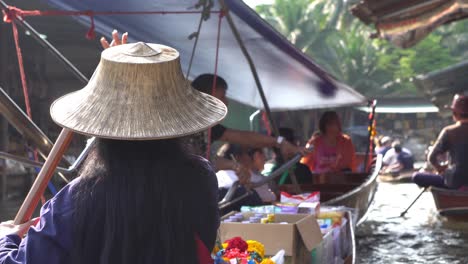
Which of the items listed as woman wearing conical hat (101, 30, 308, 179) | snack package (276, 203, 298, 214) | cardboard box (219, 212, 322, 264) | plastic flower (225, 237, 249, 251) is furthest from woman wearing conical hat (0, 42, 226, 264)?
woman wearing conical hat (101, 30, 308, 179)

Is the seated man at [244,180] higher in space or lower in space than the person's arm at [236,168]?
lower

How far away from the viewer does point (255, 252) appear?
3.30 meters

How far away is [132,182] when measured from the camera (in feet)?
6.18

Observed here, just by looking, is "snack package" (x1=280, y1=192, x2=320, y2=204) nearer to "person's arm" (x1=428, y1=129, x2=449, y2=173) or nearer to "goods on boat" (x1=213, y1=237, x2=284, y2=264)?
"goods on boat" (x1=213, y1=237, x2=284, y2=264)

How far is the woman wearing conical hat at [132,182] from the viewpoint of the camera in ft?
6.14

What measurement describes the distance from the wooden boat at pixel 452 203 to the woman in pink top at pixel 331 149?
1.11m

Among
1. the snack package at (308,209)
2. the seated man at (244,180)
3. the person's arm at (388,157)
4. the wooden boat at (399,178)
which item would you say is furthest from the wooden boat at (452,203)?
the person's arm at (388,157)

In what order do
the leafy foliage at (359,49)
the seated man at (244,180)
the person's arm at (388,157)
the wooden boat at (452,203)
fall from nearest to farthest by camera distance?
the seated man at (244,180) < the wooden boat at (452,203) < the person's arm at (388,157) < the leafy foliage at (359,49)

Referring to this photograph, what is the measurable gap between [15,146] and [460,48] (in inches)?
1403

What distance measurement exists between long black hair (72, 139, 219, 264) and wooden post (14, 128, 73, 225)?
0.39m

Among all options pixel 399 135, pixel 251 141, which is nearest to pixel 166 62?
pixel 251 141

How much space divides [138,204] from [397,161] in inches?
706

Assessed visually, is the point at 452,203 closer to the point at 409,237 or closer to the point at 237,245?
the point at 409,237

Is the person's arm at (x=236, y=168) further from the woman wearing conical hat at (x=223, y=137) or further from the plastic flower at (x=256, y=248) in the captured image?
the plastic flower at (x=256, y=248)
